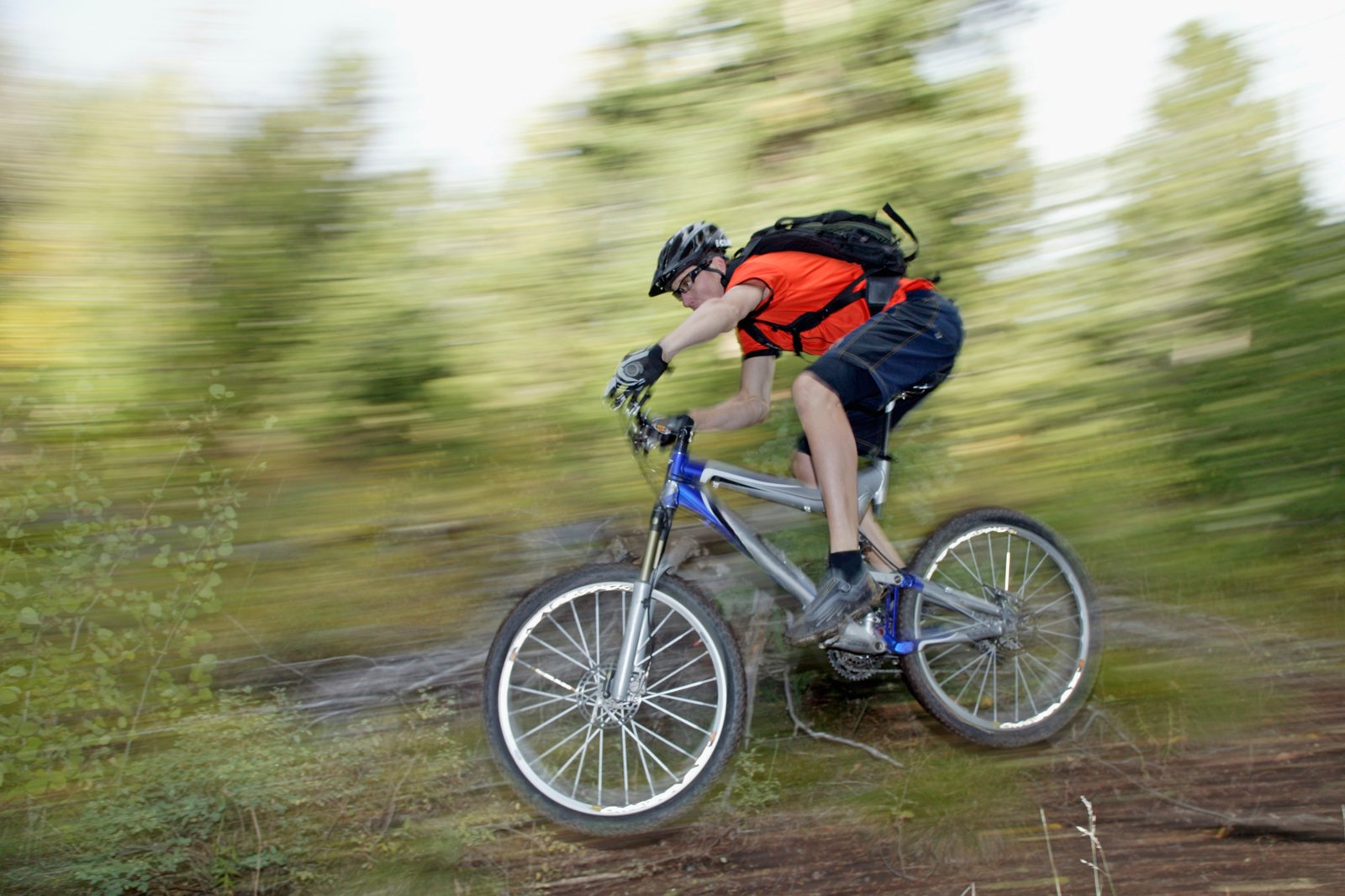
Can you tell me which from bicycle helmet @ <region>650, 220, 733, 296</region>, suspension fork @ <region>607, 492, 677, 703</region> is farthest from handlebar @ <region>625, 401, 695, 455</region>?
bicycle helmet @ <region>650, 220, 733, 296</region>

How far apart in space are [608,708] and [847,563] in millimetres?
862

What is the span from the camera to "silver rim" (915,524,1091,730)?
3393 millimetres

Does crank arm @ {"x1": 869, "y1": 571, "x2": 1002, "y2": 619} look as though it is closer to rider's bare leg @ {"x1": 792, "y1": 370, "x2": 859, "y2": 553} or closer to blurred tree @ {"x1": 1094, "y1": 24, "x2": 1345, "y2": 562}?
rider's bare leg @ {"x1": 792, "y1": 370, "x2": 859, "y2": 553}

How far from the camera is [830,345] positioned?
10.8 ft

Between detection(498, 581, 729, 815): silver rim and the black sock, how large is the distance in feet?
1.53

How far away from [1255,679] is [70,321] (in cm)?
497

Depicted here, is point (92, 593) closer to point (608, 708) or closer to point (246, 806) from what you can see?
point (246, 806)

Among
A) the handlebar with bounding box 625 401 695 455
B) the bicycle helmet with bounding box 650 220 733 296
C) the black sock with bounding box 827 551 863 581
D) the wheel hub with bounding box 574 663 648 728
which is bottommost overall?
the wheel hub with bounding box 574 663 648 728

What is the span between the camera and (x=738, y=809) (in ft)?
10.2

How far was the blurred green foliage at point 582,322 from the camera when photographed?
3.83 m

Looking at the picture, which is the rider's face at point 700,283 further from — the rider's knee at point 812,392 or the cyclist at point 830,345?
the rider's knee at point 812,392

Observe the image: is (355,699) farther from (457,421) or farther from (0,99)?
(0,99)

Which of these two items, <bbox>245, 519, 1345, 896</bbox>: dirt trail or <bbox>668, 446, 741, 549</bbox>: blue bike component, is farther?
<bbox>668, 446, 741, 549</bbox>: blue bike component

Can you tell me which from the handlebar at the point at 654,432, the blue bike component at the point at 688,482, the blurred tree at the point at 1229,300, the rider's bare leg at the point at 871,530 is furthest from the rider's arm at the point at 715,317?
the blurred tree at the point at 1229,300
